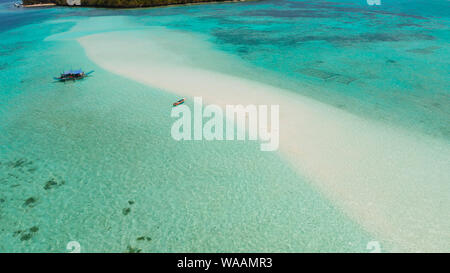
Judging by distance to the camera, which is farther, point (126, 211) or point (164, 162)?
point (164, 162)

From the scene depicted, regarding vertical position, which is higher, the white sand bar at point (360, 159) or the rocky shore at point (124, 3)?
the rocky shore at point (124, 3)

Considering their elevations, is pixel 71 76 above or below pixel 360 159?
above

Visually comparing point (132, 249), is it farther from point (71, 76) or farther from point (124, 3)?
point (124, 3)

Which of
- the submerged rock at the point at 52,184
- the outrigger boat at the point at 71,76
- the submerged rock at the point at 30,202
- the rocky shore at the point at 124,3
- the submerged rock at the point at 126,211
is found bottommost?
the submerged rock at the point at 126,211

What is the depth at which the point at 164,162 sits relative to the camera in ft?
43.8

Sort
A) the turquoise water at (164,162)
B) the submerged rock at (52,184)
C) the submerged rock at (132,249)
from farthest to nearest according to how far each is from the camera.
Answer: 1. the submerged rock at (52,184)
2. the turquoise water at (164,162)
3. the submerged rock at (132,249)

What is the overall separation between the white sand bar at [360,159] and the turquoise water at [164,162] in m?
0.67

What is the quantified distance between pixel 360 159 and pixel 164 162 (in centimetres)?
998

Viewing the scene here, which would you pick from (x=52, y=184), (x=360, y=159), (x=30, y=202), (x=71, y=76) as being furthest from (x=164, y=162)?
(x=71, y=76)

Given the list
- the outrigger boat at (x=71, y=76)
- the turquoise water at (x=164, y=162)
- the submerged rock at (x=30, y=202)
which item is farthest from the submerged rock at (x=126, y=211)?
the outrigger boat at (x=71, y=76)

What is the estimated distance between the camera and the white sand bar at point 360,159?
10070 millimetres

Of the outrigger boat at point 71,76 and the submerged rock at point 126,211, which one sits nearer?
the submerged rock at point 126,211

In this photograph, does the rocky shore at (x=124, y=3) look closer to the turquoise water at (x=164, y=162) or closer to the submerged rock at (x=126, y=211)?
the turquoise water at (x=164, y=162)
